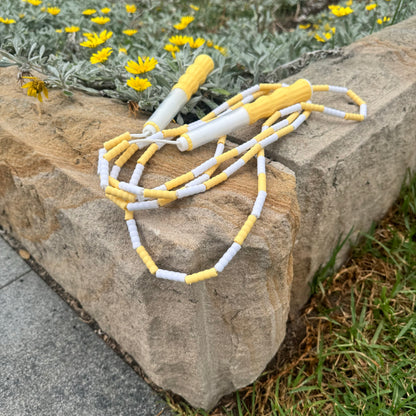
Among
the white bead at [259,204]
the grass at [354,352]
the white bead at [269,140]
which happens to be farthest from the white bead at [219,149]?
the grass at [354,352]

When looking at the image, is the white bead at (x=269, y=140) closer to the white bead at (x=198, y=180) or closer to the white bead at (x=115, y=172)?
the white bead at (x=198, y=180)

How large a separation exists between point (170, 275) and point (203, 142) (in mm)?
445

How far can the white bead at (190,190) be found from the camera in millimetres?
1122

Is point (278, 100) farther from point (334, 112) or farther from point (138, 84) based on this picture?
point (138, 84)

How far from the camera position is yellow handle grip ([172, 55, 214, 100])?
147 centimetres

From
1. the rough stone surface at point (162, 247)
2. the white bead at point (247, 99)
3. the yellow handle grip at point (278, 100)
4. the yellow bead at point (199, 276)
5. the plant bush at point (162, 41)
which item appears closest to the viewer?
the yellow bead at point (199, 276)

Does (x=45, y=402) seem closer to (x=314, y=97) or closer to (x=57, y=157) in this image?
(x=57, y=157)

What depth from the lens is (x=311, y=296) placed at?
173 cm

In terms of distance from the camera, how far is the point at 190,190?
3.71 feet

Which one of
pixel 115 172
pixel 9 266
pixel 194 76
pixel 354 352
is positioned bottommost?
pixel 9 266

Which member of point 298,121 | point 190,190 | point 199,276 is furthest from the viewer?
point 298,121

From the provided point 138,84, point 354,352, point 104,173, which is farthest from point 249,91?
point 354,352

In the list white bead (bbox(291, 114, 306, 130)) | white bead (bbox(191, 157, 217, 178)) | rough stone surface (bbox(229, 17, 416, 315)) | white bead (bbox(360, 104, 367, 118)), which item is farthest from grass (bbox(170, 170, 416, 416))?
white bead (bbox(191, 157, 217, 178))

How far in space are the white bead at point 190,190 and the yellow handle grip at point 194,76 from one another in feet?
1.53
